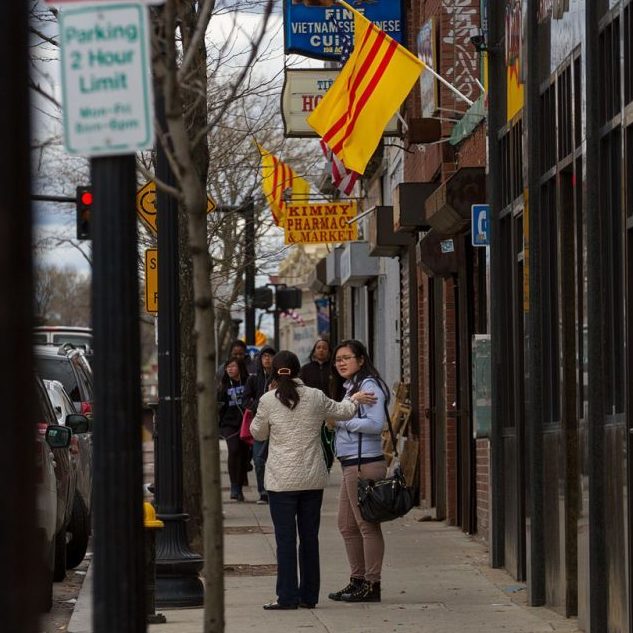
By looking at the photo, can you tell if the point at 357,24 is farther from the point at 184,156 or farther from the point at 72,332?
the point at 72,332

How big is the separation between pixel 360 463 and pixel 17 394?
7.78 metres

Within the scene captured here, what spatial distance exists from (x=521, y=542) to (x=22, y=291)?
29.1 ft

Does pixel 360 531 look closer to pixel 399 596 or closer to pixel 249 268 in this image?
pixel 399 596

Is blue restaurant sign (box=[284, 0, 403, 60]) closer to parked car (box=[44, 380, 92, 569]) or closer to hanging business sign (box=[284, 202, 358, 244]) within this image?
parked car (box=[44, 380, 92, 569])

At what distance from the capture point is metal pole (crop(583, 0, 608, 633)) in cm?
898

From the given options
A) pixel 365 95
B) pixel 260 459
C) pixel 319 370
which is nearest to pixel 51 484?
pixel 365 95

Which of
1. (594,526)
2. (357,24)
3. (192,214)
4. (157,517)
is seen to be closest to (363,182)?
(357,24)

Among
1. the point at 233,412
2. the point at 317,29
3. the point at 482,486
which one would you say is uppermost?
the point at 317,29

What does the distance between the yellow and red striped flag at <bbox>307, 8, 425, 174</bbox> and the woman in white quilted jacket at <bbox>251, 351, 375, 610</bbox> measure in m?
3.62

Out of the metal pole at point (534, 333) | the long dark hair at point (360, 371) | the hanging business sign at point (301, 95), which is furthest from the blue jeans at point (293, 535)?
the hanging business sign at point (301, 95)

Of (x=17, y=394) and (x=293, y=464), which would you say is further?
(x=293, y=464)

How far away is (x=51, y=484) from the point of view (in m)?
11.3

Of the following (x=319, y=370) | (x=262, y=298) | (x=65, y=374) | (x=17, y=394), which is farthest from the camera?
(x=262, y=298)

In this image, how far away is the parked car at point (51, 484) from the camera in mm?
10648
